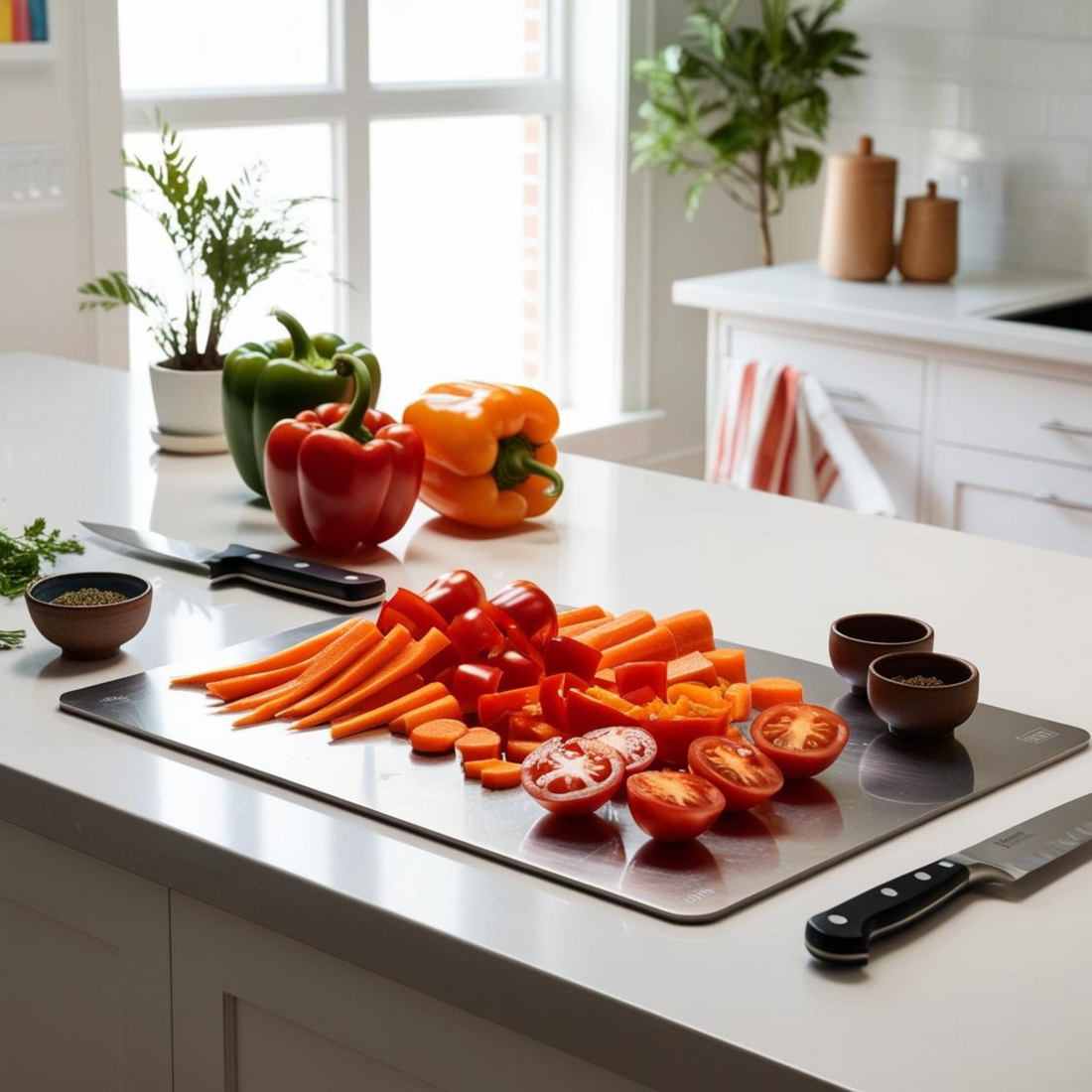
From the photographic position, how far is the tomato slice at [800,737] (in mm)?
1057

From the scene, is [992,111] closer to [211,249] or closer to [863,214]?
[863,214]

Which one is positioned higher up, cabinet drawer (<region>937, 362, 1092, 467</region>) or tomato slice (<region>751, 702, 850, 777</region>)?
tomato slice (<region>751, 702, 850, 777</region>)

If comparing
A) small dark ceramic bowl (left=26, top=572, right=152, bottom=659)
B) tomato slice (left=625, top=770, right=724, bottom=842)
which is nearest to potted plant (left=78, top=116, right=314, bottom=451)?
small dark ceramic bowl (left=26, top=572, right=152, bottom=659)

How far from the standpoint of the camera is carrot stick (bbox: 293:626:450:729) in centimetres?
119

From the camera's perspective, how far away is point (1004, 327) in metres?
2.93

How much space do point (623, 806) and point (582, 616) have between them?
12.5 inches

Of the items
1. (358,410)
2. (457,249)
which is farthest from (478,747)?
(457,249)

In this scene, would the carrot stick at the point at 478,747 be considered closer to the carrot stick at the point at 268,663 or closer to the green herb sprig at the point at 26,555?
the carrot stick at the point at 268,663

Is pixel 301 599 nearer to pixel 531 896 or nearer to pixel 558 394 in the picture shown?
pixel 531 896

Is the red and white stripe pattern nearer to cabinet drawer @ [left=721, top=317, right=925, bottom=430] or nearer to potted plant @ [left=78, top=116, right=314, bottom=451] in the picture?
cabinet drawer @ [left=721, top=317, right=925, bottom=430]

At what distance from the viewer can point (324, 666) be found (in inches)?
48.3

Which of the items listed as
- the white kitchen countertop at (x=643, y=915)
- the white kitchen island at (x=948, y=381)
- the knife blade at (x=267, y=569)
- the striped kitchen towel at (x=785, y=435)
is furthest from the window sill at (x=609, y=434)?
the knife blade at (x=267, y=569)

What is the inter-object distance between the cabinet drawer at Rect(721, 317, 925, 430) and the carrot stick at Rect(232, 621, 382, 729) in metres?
2.07

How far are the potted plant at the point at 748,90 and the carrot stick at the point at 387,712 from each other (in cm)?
278
